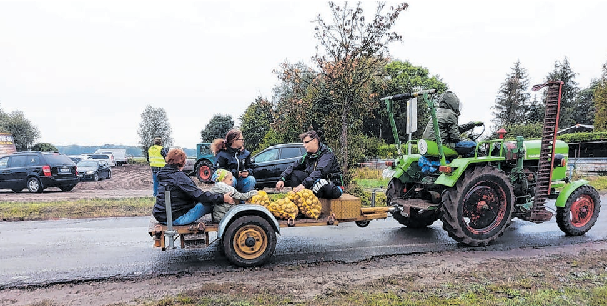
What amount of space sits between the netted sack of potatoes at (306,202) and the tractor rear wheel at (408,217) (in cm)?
209

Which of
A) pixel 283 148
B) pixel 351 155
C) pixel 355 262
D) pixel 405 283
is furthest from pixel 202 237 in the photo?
pixel 283 148

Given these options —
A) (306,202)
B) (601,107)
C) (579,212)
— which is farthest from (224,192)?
(601,107)

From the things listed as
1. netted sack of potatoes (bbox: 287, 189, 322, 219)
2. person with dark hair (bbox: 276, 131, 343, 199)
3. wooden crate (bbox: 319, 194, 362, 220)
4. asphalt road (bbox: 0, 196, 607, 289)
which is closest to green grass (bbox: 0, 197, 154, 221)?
asphalt road (bbox: 0, 196, 607, 289)

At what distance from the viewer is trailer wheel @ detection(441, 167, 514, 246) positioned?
6.12 m

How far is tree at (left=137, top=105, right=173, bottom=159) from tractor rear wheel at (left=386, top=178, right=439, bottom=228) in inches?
2007

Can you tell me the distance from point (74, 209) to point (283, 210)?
769 centimetres

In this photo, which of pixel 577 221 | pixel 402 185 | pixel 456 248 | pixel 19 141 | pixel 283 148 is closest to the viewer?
pixel 456 248

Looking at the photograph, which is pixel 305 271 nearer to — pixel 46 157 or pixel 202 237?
pixel 202 237

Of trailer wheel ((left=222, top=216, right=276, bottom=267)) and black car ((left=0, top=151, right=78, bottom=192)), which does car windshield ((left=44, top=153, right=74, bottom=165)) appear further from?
trailer wheel ((left=222, top=216, right=276, bottom=267))

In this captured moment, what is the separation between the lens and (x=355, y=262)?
17.8 feet

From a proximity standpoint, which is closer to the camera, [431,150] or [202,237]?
[202,237]

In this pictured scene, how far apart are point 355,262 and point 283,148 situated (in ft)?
29.8

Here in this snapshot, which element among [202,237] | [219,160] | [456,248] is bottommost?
[456,248]

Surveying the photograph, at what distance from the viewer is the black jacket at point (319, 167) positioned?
590 centimetres
